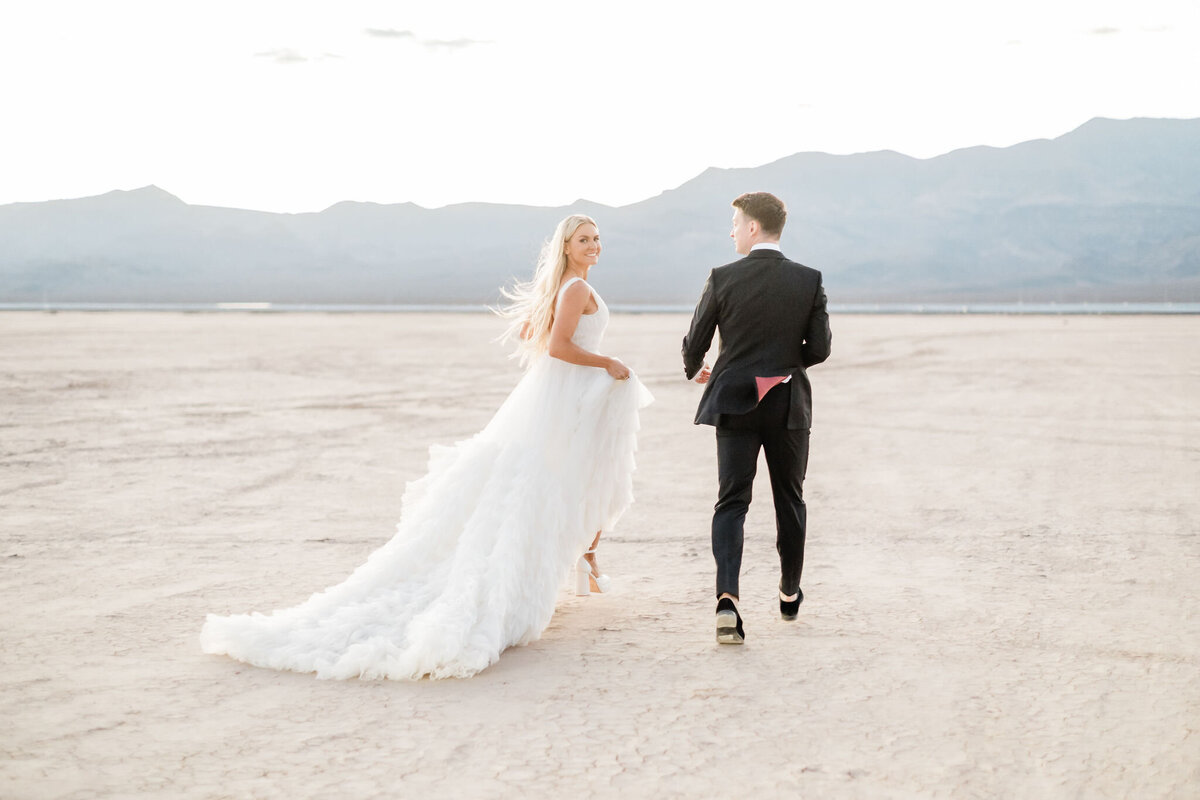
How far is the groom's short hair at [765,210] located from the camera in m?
4.80

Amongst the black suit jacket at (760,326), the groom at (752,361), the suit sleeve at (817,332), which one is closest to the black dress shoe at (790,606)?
the groom at (752,361)

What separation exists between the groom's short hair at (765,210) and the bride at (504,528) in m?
0.75

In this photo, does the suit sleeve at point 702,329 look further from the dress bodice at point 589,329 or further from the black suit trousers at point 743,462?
the dress bodice at point 589,329

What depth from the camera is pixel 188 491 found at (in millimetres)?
8484

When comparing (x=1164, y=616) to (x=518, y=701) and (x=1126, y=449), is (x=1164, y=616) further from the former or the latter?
(x=1126, y=449)

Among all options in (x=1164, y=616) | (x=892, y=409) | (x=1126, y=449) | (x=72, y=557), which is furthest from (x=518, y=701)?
(x=892, y=409)

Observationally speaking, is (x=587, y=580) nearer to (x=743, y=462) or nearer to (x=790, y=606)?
(x=790, y=606)

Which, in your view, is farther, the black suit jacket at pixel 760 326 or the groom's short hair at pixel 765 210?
the groom's short hair at pixel 765 210

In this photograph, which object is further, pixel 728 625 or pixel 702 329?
pixel 702 329

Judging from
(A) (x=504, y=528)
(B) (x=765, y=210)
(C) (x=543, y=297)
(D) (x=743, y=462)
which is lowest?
(A) (x=504, y=528)

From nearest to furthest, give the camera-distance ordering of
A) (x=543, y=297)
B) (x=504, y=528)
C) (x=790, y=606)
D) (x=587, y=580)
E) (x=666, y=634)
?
(x=504, y=528) → (x=666, y=634) → (x=790, y=606) → (x=543, y=297) → (x=587, y=580)

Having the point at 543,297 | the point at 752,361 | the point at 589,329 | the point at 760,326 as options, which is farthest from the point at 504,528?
the point at 760,326

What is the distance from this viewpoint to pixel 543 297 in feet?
17.1

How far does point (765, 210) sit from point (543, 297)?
1.21 meters
